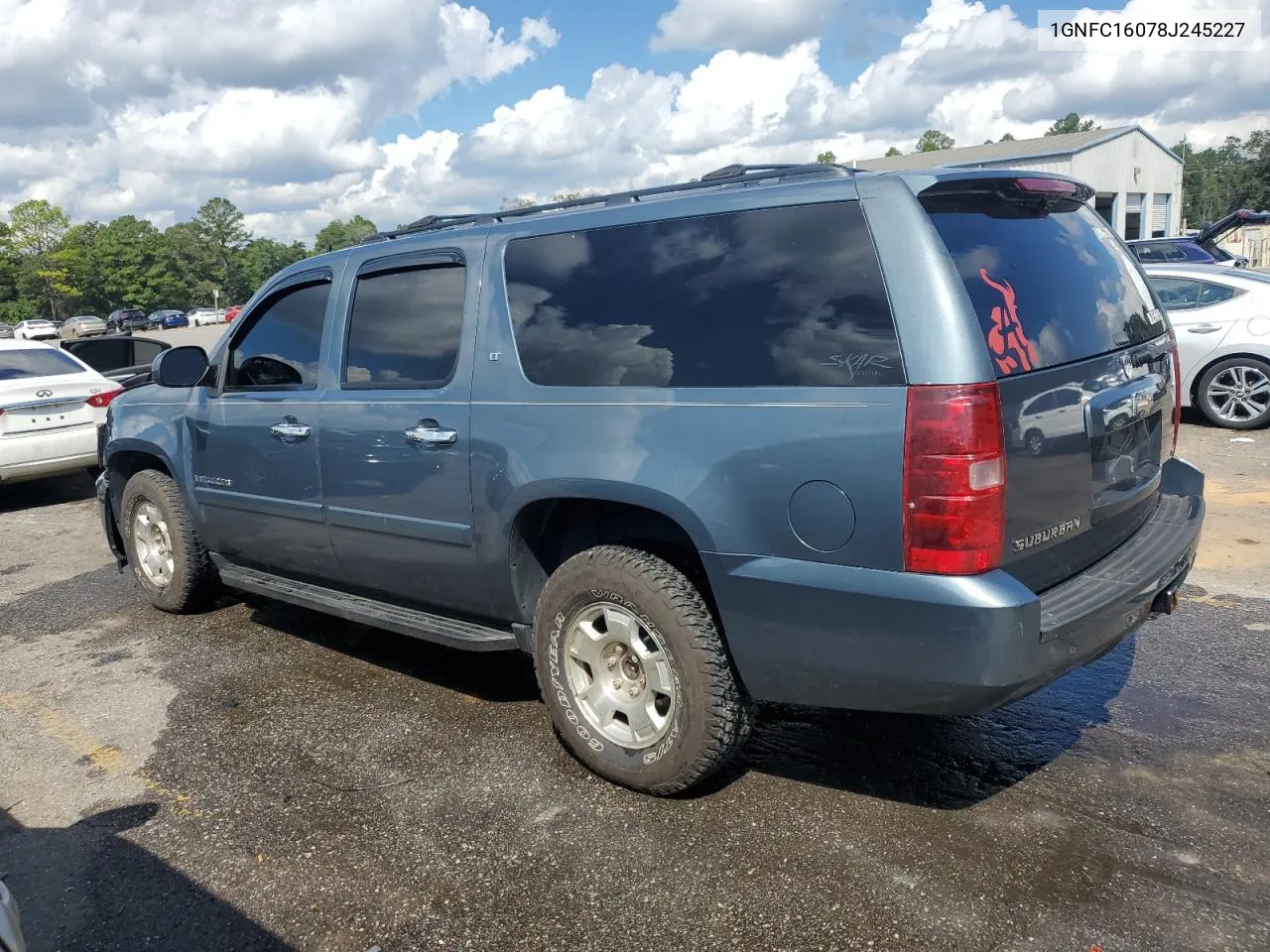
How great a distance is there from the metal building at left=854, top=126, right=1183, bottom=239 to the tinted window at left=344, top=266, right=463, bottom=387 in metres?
41.2

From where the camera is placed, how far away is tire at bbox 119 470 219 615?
5344 millimetres

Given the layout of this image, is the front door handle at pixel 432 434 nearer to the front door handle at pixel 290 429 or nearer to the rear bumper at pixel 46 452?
the front door handle at pixel 290 429

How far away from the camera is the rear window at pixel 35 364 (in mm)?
9234

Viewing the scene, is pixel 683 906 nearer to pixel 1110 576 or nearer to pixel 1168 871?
pixel 1168 871

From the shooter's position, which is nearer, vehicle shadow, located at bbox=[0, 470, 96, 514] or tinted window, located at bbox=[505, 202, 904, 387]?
tinted window, located at bbox=[505, 202, 904, 387]

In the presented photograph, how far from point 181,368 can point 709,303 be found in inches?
121

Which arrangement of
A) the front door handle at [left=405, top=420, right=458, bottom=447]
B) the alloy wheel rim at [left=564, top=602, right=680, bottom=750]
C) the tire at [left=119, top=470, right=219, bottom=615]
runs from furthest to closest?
the tire at [left=119, top=470, right=219, bottom=615]
the front door handle at [left=405, top=420, right=458, bottom=447]
the alloy wheel rim at [left=564, top=602, right=680, bottom=750]

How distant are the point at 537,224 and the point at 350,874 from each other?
2.29m

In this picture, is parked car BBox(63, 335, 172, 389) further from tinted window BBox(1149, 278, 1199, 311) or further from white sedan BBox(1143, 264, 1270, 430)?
white sedan BBox(1143, 264, 1270, 430)

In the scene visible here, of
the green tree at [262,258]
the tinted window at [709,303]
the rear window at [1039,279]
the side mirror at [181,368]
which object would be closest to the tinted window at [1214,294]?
the rear window at [1039,279]

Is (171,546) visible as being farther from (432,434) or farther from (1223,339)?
(1223,339)

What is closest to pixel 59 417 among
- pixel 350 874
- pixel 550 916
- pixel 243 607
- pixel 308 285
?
pixel 243 607

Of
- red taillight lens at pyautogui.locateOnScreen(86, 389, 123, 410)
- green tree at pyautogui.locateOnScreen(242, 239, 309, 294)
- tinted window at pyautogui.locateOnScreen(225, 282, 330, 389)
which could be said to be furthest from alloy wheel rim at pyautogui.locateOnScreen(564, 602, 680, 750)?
green tree at pyautogui.locateOnScreen(242, 239, 309, 294)

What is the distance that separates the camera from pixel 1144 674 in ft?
14.0
